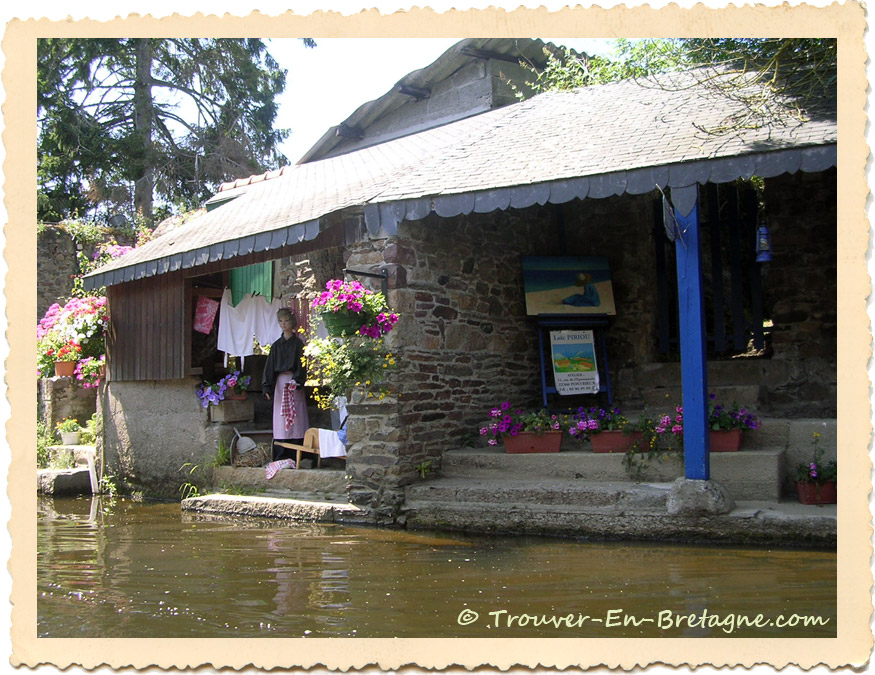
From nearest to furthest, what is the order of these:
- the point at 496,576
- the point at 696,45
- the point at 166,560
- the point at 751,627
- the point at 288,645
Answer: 1. the point at 288,645
2. the point at 751,627
3. the point at 496,576
4. the point at 166,560
5. the point at 696,45

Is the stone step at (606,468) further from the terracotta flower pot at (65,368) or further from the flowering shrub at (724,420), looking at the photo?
the terracotta flower pot at (65,368)

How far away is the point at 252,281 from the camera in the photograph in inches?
397

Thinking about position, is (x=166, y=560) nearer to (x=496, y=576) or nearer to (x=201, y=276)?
(x=496, y=576)

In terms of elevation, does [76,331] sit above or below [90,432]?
above

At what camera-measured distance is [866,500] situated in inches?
147

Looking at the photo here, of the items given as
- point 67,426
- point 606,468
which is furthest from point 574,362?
point 67,426

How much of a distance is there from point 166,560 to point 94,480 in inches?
198

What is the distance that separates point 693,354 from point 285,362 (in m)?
4.66

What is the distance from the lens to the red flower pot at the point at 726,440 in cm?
712

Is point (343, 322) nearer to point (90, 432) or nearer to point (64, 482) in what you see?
point (64, 482)

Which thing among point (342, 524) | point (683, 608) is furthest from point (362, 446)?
point (683, 608)

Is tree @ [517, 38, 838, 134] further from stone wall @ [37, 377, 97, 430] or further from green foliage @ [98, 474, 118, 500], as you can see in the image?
stone wall @ [37, 377, 97, 430]

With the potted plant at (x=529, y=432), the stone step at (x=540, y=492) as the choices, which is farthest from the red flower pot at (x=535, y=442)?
the stone step at (x=540, y=492)

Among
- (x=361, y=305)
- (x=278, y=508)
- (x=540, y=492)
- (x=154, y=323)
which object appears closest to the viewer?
(x=540, y=492)
